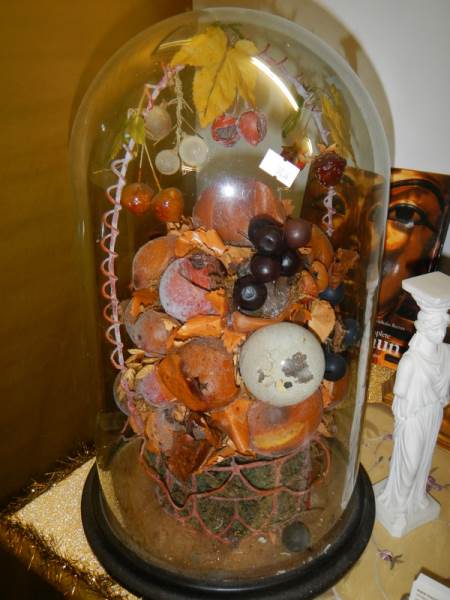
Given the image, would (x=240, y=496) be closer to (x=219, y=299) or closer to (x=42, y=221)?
(x=219, y=299)

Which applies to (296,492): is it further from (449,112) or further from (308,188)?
(449,112)

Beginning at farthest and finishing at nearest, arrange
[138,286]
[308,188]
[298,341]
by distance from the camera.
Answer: [308,188], [138,286], [298,341]

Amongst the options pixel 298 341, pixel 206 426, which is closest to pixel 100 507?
pixel 206 426

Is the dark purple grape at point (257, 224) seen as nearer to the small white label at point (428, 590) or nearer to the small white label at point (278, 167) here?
the small white label at point (278, 167)

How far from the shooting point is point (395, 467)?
29.5 inches

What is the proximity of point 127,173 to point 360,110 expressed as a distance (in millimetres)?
310

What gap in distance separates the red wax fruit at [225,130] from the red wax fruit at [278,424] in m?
0.32

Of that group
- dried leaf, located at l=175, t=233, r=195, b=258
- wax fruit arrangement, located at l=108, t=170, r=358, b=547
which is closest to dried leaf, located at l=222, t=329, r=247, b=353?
wax fruit arrangement, located at l=108, t=170, r=358, b=547

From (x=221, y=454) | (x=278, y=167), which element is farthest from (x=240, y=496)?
(x=278, y=167)

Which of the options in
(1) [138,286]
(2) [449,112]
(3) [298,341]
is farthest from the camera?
(2) [449,112]

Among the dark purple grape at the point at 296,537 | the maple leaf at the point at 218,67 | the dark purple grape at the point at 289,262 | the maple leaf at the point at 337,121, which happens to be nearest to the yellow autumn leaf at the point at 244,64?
the maple leaf at the point at 218,67

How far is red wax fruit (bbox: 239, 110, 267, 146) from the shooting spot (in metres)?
0.66

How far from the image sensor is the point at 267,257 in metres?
0.56

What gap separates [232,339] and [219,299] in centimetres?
4
